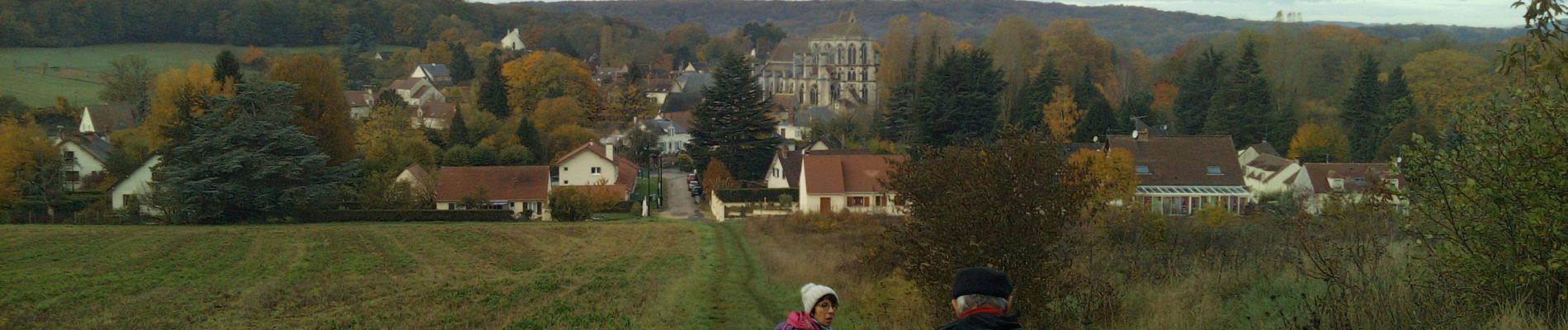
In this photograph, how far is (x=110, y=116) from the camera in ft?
198

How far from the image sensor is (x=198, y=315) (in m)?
17.2

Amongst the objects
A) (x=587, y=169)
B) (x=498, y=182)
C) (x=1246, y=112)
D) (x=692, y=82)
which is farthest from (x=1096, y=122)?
(x=692, y=82)

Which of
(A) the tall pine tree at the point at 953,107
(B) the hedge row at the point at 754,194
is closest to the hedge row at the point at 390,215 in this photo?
(B) the hedge row at the point at 754,194

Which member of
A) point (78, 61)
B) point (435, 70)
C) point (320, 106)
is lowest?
point (320, 106)

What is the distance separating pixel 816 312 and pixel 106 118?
62.7 m

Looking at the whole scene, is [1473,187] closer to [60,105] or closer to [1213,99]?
[1213,99]

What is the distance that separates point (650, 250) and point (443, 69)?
8181 cm

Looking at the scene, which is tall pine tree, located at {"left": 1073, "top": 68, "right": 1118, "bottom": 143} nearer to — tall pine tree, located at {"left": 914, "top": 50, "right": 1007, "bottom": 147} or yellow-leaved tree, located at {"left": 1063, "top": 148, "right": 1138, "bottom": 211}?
tall pine tree, located at {"left": 914, "top": 50, "right": 1007, "bottom": 147}

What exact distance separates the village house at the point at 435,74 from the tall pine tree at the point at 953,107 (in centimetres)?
5364

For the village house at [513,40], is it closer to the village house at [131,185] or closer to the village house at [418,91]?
the village house at [418,91]

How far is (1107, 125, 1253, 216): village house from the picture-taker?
4069 cm

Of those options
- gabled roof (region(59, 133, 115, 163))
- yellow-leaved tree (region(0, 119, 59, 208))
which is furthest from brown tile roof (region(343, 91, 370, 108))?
yellow-leaved tree (region(0, 119, 59, 208))

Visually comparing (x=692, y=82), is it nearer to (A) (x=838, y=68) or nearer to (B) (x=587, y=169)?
(A) (x=838, y=68)

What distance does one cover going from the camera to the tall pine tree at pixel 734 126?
51031 mm
